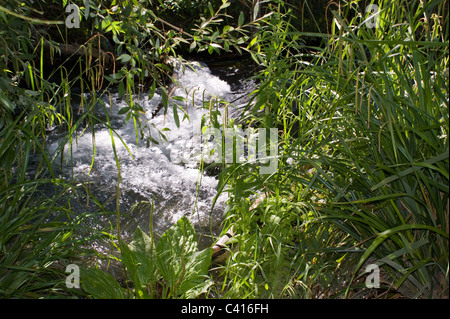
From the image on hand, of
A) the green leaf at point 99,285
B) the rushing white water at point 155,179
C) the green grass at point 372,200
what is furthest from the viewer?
the rushing white water at point 155,179

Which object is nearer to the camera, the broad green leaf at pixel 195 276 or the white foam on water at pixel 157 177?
the broad green leaf at pixel 195 276

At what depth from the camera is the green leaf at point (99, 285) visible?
63.9 inches

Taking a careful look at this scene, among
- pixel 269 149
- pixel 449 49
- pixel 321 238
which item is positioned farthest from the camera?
pixel 269 149

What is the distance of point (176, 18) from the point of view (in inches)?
281

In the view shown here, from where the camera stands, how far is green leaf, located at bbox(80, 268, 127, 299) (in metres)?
1.62

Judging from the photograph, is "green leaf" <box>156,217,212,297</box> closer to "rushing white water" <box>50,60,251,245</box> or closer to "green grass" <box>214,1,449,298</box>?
"green grass" <box>214,1,449,298</box>

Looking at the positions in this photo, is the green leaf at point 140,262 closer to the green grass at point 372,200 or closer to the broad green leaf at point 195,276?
the broad green leaf at point 195,276

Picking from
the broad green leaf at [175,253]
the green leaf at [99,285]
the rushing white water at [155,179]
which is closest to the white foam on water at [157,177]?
the rushing white water at [155,179]

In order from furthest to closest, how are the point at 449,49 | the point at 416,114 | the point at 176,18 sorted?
1. the point at 176,18
2. the point at 416,114
3. the point at 449,49

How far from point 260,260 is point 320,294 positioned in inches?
10.5

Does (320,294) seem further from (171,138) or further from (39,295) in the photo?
(171,138)

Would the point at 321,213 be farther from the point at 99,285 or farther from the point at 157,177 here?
the point at 157,177
